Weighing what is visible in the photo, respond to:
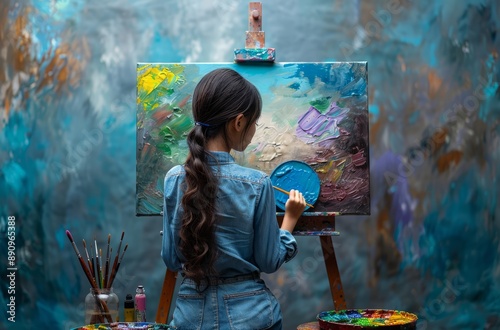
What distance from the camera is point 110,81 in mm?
4164

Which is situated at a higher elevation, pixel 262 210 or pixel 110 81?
pixel 110 81

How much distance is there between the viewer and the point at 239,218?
2.10 meters

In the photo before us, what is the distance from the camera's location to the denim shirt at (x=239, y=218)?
6.88 feet

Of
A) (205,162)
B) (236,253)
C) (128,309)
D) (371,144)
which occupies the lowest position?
(128,309)

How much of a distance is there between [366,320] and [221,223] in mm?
872

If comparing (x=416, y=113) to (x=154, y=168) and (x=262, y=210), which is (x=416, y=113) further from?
(x=262, y=210)

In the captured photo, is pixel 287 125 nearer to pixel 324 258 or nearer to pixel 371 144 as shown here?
pixel 324 258

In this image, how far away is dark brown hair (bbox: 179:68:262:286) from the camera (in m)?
2.07

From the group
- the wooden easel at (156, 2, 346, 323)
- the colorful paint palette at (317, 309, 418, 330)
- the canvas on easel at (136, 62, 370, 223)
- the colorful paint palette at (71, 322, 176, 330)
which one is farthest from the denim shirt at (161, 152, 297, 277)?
the canvas on easel at (136, 62, 370, 223)

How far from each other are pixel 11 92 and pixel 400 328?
2.70m

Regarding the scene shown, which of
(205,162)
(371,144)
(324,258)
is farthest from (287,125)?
(371,144)

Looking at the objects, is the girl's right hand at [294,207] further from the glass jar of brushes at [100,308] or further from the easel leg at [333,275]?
the glass jar of brushes at [100,308]

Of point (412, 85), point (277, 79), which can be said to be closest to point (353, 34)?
point (412, 85)

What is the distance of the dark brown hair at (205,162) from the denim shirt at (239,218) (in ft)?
0.09
